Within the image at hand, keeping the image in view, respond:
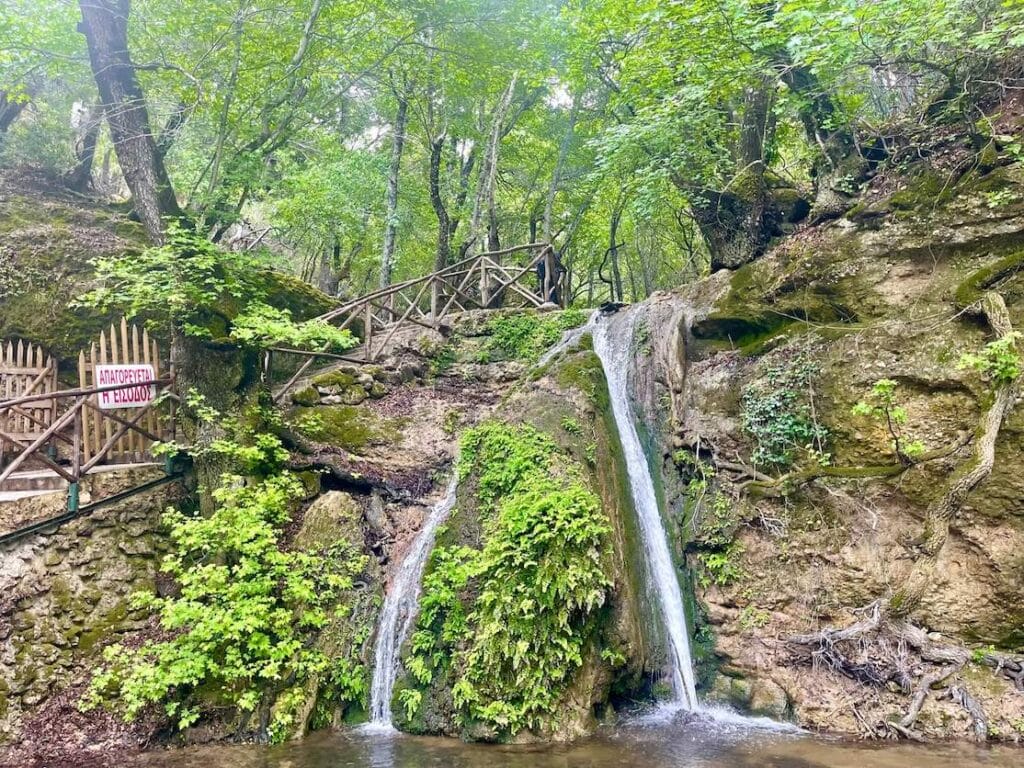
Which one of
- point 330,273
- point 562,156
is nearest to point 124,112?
point 562,156

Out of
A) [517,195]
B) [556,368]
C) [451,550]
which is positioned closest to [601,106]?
[517,195]

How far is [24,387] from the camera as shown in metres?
8.00

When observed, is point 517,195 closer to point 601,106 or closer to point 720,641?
point 601,106

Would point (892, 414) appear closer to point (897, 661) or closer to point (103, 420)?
point (897, 661)

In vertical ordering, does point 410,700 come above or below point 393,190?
below

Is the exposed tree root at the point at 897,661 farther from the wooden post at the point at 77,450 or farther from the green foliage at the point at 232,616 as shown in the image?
the wooden post at the point at 77,450

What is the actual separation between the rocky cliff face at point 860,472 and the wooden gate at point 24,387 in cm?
867

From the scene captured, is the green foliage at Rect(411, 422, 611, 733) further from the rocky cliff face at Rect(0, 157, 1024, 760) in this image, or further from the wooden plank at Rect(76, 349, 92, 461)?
the wooden plank at Rect(76, 349, 92, 461)

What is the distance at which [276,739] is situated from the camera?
215 inches

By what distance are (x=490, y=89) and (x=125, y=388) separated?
12663 millimetres

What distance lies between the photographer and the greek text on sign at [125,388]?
22.6 feet

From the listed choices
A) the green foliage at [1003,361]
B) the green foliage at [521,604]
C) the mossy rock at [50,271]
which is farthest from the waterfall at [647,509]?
the mossy rock at [50,271]

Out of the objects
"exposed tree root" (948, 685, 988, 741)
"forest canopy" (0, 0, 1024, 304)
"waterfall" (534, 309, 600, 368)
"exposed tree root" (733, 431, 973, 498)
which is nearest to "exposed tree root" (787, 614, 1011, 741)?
"exposed tree root" (948, 685, 988, 741)

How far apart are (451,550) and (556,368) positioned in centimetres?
298
